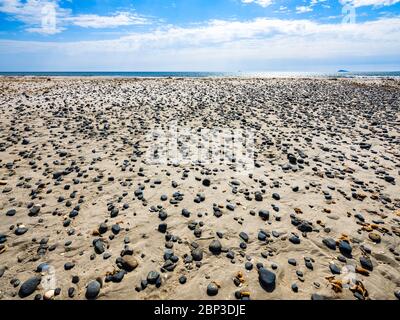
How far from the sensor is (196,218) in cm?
560

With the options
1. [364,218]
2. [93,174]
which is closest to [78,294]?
[93,174]

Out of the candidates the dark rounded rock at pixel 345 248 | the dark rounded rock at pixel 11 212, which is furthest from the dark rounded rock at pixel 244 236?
the dark rounded rock at pixel 11 212

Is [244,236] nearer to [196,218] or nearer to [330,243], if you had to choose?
[196,218]

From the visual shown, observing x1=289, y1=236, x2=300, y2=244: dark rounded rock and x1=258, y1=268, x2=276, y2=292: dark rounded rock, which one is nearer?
x1=258, y1=268, x2=276, y2=292: dark rounded rock

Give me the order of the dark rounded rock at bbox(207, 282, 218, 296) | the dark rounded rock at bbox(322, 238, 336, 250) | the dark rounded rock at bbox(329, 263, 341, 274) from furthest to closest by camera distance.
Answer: the dark rounded rock at bbox(322, 238, 336, 250) < the dark rounded rock at bbox(329, 263, 341, 274) < the dark rounded rock at bbox(207, 282, 218, 296)

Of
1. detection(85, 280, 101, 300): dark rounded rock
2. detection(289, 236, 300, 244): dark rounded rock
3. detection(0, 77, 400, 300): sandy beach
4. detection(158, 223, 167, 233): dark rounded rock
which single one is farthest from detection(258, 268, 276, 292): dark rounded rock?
detection(85, 280, 101, 300): dark rounded rock

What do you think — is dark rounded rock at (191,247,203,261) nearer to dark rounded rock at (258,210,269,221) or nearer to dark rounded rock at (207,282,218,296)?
dark rounded rock at (207,282,218,296)

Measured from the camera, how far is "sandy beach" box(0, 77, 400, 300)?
4047mm

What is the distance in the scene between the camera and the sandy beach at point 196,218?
405 centimetres

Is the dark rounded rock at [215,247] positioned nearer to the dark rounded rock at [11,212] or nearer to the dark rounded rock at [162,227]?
the dark rounded rock at [162,227]

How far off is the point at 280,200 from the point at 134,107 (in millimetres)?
12084

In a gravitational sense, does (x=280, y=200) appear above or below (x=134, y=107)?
below
